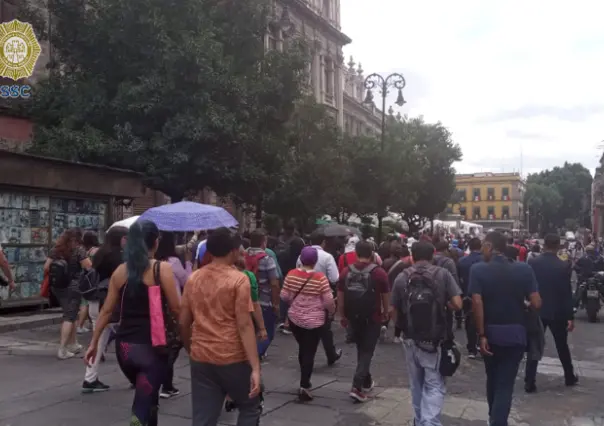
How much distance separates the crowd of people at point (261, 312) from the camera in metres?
4.11

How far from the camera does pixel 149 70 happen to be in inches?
609

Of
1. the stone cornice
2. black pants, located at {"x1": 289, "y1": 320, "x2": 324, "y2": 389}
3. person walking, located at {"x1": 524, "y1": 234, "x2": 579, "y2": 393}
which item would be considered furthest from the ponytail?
the stone cornice

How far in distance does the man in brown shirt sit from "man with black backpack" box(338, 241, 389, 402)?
2.80m

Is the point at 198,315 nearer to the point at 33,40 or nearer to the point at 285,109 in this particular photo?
the point at 285,109

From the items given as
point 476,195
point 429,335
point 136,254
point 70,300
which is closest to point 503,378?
point 429,335

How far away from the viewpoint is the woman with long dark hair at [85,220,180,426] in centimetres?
441

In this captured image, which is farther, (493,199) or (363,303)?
(493,199)

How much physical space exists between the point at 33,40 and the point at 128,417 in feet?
46.4

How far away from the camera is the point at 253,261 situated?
8125mm

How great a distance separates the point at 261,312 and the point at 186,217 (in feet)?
14.4

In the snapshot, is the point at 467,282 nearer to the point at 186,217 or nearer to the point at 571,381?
the point at 571,381

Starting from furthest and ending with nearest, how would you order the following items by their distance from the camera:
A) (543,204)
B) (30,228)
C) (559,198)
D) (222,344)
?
(559,198)
(543,204)
(30,228)
(222,344)

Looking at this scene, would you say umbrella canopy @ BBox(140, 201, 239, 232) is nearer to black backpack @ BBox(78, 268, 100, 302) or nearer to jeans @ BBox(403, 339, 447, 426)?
black backpack @ BBox(78, 268, 100, 302)

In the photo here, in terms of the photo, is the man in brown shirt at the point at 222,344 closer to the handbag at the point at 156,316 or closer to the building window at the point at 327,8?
the handbag at the point at 156,316
